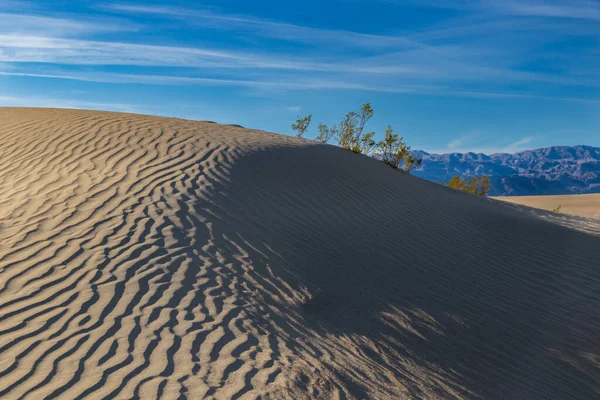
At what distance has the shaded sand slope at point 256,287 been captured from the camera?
4.20 m

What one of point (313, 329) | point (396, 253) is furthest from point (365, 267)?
point (313, 329)

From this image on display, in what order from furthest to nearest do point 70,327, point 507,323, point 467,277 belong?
point 467,277 < point 507,323 < point 70,327

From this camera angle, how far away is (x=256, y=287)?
5.80 meters

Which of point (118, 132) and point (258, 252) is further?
point (118, 132)

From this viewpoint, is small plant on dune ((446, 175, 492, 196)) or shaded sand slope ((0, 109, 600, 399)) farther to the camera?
small plant on dune ((446, 175, 492, 196))

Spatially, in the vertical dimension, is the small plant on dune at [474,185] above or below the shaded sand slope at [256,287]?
above

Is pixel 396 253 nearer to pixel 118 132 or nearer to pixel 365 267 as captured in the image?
pixel 365 267

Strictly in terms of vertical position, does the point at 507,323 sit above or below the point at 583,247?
below

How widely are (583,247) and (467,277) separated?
14.4 feet

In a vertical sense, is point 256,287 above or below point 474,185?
below

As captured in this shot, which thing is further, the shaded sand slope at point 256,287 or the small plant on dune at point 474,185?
the small plant on dune at point 474,185

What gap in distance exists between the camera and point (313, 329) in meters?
5.17

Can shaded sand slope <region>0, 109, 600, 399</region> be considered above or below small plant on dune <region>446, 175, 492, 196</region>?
below

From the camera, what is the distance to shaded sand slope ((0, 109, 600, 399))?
420cm
